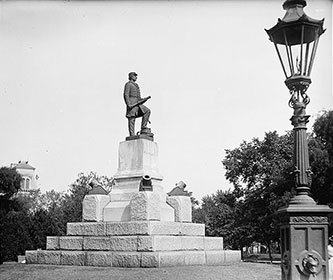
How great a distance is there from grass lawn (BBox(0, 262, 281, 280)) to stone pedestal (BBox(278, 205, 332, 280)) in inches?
203

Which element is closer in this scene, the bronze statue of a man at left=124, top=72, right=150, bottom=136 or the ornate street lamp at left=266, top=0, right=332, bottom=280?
the ornate street lamp at left=266, top=0, right=332, bottom=280

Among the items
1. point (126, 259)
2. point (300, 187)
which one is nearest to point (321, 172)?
point (126, 259)

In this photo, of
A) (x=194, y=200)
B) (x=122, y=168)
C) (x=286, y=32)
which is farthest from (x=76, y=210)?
(x=194, y=200)

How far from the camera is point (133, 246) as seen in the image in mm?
13492

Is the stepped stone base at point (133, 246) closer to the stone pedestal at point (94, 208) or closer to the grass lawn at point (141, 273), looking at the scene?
the stone pedestal at point (94, 208)

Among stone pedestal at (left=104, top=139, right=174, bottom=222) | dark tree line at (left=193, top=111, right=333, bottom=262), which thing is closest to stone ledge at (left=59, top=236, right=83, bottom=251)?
stone pedestal at (left=104, top=139, right=174, bottom=222)

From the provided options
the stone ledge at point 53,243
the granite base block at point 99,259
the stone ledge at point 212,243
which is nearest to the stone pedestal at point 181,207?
the stone ledge at point 212,243

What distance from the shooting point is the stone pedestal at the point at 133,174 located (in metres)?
16.0

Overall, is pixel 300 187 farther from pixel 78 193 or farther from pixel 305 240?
pixel 78 193

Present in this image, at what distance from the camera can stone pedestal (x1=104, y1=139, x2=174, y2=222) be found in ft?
52.6

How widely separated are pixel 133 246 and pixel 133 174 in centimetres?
364

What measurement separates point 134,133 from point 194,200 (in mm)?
60751

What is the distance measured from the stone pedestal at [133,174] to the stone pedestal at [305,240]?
10040 millimetres

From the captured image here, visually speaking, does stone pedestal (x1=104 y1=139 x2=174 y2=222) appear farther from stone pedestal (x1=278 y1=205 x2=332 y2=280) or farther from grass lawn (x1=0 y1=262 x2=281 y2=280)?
stone pedestal (x1=278 y1=205 x2=332 y2=280)
